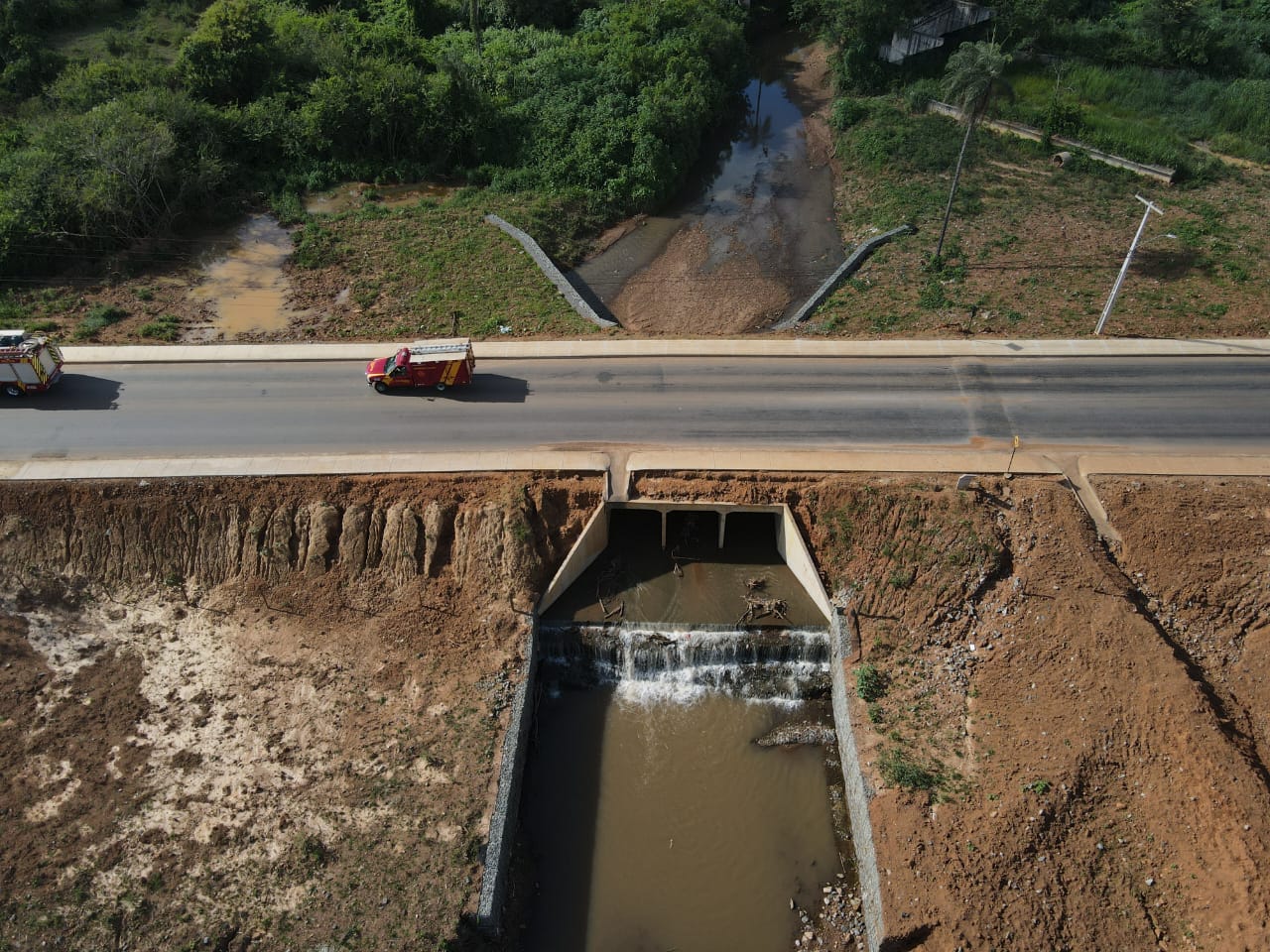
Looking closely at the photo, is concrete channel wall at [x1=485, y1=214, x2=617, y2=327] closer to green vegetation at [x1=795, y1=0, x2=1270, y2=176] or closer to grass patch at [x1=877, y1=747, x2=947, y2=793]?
grass patch at [x1=877, y1=747, x2=947, y2=793]

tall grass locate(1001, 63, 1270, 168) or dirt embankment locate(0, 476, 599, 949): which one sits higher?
tall grass locate(1001, 63, 1270, 168)

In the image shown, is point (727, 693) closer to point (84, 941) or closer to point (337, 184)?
point (84, 941)

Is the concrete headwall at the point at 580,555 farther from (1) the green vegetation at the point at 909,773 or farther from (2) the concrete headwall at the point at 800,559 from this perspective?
(1) the green vegetation at the point at 909,773

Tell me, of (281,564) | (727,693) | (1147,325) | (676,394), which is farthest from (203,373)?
(1147,325)

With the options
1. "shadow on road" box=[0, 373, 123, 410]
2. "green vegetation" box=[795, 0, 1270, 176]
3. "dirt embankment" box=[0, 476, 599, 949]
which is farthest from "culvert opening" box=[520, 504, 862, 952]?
"green vegetation" box=[795, 0, 1270, 176]

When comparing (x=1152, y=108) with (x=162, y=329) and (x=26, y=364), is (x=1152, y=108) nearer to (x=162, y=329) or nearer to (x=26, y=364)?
(x=162, y=329)
